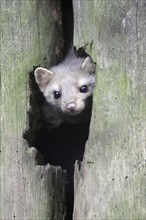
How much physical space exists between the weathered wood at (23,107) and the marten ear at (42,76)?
0.06 m

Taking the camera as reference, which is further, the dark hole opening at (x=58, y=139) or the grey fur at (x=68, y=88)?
the grey fur at (x=68, y=88)

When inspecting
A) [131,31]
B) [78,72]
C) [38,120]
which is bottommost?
[38,120]

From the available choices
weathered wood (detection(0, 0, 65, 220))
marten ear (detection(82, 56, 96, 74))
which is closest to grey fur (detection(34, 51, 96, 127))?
marten ear (detection(82, 56, 96, 74))

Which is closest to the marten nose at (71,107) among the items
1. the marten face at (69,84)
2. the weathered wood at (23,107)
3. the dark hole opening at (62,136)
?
the marten face at (69,84)

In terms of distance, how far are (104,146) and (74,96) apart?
79cm

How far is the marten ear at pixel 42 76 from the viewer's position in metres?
4.11

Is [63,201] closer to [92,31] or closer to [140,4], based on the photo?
[92,31]

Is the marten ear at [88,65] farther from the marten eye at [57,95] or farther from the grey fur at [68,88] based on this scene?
the marten eye at [57,95]

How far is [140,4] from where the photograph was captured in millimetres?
3699

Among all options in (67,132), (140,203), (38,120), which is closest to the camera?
(140,203)

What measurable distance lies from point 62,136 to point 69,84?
613 millimetres

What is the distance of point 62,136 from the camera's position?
194 inches

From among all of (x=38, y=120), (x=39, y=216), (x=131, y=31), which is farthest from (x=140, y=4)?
(x=39, y=216)

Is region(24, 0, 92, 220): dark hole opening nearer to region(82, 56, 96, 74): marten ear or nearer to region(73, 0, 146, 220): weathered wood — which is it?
region(82, 56, 96, 74): marten ear
